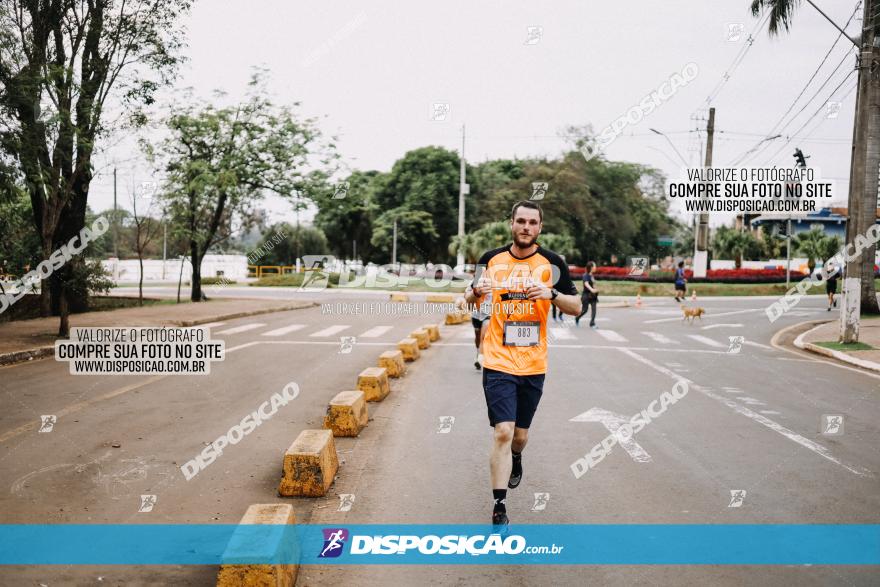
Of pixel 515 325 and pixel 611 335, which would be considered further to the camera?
pixel 611 335

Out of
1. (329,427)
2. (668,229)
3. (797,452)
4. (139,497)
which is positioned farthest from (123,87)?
(668,229)

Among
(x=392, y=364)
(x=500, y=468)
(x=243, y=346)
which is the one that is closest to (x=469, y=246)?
(x=243, y=346)

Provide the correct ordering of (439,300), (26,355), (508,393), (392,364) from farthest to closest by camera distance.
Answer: (439,300) < (26,355) < (392,364) < (508,393)

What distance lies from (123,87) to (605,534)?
54.6ft

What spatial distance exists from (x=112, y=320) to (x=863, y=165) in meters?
19.7

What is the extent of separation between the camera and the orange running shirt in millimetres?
5070

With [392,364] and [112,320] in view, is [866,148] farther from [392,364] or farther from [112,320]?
[112,320]

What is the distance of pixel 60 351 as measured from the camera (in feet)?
47.1

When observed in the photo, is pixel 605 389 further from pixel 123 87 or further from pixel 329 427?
pixel 123 87

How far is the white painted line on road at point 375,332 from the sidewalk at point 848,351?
10446 millimetres

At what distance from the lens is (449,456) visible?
6.82 meters


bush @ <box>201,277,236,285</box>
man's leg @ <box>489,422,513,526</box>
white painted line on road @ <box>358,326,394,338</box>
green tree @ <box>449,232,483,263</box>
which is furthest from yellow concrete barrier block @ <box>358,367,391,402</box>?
bush @ <box>201,277,236,285</box>

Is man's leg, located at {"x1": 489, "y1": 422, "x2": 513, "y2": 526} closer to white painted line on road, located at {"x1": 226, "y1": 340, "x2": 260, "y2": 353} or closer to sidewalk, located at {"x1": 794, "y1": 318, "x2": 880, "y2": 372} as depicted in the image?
white painted line on road, located at {"x1": 226, "y1": 340, "x2": 260, "y2": 353}

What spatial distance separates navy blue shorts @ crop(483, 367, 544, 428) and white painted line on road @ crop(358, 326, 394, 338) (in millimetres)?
13760
